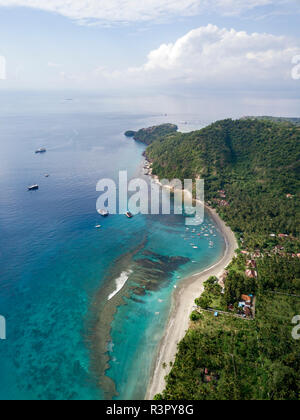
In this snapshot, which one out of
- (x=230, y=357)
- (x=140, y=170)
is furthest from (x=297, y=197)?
(x=140, y=170)

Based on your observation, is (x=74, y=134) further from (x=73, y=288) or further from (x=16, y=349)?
(x=16, y=349)

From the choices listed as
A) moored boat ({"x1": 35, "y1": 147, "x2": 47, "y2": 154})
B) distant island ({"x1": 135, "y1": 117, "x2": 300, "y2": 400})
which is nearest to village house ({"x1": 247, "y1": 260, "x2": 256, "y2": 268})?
distant island ({"x1": 135, "y1": 117, "x2": 300, "y2": 400})

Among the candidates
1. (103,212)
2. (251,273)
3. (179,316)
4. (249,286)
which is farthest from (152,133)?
(179,316)

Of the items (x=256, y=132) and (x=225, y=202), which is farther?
(x=256, y=132)

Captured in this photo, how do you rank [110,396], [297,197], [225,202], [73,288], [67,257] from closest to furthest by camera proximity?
[110,396] < [73,288] < [67,257] < [297,197] < [225,202]

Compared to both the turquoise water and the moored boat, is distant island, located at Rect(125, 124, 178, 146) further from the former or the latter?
the turquoise water

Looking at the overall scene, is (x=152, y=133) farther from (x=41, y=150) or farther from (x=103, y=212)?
(x=103, y=212)
